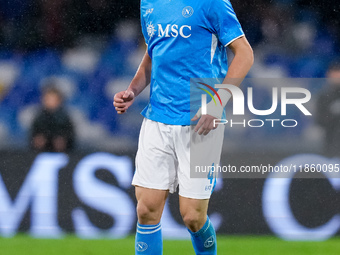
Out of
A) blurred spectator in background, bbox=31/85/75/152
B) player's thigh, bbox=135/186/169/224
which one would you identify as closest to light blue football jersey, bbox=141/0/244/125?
player's thigh, bbox=135/186/169/224

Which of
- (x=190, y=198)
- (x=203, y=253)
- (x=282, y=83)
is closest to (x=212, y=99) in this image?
(x=190, y=198)

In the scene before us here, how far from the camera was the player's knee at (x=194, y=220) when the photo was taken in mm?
2762

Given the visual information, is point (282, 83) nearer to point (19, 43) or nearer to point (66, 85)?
point (66, 85)

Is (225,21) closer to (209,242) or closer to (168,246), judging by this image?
(209,242)

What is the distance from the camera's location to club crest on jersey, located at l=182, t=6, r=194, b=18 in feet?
8.82

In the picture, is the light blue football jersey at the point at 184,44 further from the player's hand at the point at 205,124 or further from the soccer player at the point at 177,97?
the player's hand at the point at 205,124

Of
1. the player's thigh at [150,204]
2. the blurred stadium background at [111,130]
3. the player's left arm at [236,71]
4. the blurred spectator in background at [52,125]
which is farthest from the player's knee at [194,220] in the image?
the blurred spectator in background at [52,125]

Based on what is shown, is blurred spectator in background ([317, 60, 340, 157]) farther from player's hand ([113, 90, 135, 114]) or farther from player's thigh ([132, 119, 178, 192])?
player's hand ([113, 90, 135, 114])

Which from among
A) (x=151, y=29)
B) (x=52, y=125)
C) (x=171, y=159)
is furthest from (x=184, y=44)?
(x=52, y=125)

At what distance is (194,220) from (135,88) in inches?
26.3

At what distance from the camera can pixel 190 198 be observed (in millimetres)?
2748

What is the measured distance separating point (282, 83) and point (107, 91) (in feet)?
3.75

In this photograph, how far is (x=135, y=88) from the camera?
291 centimetres

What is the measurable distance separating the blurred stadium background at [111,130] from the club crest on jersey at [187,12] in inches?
55.1
